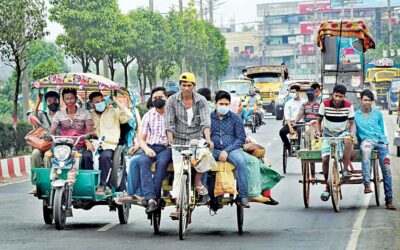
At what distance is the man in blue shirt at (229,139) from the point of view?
46.4 feet

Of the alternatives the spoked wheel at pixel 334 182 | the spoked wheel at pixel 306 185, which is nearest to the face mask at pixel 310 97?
the spoked wheel at pixel 306 185

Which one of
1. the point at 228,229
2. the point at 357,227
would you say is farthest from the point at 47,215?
the point at 357,227

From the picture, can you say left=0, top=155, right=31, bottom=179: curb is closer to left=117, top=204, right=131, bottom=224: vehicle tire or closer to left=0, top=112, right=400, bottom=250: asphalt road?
left=0, top=112, right=400, bottom=250: asphalt road

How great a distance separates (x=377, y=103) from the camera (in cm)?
8031

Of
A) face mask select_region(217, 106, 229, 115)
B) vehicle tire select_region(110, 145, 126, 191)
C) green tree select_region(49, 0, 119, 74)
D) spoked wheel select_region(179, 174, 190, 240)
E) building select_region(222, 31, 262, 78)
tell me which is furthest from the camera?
building select_region(222, 31, 262, 78)

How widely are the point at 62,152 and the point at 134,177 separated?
3.94 feet

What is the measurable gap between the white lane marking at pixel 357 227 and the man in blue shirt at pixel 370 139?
497 millimetres

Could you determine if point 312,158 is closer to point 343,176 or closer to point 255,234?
point 343,176

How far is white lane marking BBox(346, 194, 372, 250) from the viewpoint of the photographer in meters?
13.0

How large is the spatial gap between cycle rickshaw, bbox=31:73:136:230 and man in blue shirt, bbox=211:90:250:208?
1781 millimetres

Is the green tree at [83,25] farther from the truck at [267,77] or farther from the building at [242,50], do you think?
the building at [242,50]

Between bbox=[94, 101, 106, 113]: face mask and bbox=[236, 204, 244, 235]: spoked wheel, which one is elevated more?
bbox=[94, 101, 106, 113]: face mask

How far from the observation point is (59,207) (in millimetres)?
14531

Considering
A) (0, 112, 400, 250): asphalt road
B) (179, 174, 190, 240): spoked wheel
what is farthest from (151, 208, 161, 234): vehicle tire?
(179, 174, 190, 240): spoked wheel
